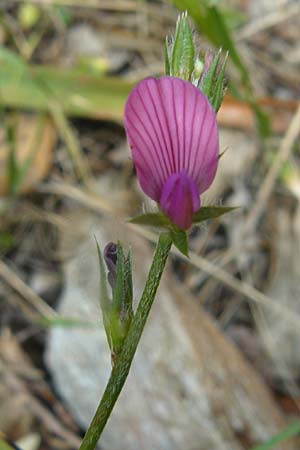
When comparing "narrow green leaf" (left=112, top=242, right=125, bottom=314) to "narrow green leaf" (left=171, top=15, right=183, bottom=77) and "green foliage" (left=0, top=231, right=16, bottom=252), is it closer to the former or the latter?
"narrow green leaf" (left=171, top=15, right=183, bottom=77)

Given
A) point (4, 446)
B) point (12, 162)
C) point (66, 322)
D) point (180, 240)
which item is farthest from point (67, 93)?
point (180, 240)

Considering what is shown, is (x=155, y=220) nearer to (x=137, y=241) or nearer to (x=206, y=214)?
(x=206, y=214)

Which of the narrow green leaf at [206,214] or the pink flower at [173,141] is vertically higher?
the pink flower at [173,141]

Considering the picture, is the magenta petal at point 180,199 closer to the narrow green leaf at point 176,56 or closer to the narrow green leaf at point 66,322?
the narrow green leaf at point 176,56

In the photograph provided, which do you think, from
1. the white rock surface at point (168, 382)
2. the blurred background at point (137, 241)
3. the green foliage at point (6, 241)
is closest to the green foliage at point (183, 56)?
the blurred background at point (137, 241)

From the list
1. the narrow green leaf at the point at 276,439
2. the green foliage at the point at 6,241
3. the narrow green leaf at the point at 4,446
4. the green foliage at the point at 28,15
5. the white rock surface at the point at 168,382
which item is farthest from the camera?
the green foliage at the point at 28,15

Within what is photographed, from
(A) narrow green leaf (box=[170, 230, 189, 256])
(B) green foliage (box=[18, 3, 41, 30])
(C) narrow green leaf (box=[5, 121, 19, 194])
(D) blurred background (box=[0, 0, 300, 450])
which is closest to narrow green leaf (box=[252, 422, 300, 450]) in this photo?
(D) blurred background (box=[0, 0, 300, 450])
